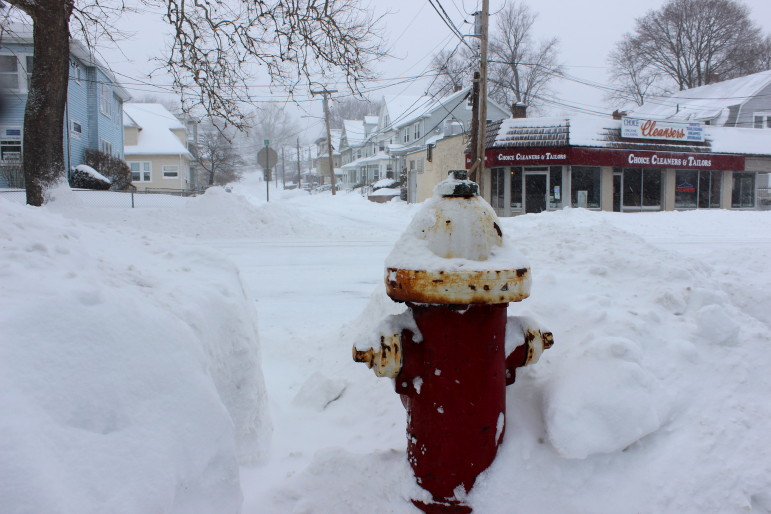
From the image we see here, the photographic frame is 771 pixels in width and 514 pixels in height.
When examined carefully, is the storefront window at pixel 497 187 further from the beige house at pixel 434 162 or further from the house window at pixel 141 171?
the house window at pixel 141 171

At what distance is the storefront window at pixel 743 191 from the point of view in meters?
28.5

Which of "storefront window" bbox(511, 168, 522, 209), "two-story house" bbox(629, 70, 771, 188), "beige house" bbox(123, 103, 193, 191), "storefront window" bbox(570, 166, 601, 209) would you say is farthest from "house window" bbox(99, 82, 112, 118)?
"two-story house" bbox(629, 70, 771, 188)

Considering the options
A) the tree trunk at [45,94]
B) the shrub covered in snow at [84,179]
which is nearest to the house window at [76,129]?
the shrub covered in snow at [84,179]

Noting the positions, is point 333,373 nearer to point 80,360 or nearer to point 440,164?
point 80,360

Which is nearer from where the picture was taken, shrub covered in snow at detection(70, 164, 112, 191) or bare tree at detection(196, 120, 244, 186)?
shrub covered in snow at detection(70, 164, 112, 191)

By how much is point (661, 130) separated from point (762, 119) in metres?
15.7

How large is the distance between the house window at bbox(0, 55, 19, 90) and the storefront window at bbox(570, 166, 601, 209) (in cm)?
2423

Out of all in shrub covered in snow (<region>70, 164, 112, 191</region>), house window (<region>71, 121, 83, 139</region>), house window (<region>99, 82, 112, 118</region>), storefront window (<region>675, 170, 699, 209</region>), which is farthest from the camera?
house window (<region>99, 82, 112, 118</region>)

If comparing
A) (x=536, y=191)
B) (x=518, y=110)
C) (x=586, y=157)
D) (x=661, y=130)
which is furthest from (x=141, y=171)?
(x=661, y=130)

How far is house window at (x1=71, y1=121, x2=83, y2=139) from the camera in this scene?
88.0ft

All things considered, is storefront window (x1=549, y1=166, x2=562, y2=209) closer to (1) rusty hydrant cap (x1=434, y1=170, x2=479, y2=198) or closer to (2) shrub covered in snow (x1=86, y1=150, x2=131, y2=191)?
(2) shrub covered in snow (x1=86, y1=150, x2=131, y2=191)

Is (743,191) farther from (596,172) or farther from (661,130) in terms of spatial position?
(596,172)

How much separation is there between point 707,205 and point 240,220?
23.8m

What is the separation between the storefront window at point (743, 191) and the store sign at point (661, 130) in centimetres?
367
